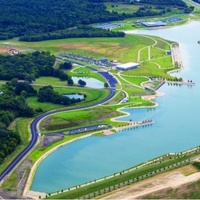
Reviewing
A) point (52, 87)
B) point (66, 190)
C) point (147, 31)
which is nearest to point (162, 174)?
point (66, 190)

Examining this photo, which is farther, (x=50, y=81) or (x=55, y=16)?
(x=55, y=16)

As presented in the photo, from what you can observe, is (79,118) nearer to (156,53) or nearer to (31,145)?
(31,145)

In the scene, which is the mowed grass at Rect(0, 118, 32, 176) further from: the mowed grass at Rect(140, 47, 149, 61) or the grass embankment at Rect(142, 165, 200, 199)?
the mowed grass at Rect(140, 47, 149, 61)

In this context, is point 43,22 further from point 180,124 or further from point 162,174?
point 162,174

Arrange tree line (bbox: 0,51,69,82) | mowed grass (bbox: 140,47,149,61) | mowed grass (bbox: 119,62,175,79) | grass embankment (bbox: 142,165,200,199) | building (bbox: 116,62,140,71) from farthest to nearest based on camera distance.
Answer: mowed grass (bbox: 140,47,149,61) → building (bbox: 116,62,140,71) → mowed grass (bbox: 119,62,175,79) → tree line (bbox: 0,51,69,82) → grass embankment (bbox: 142,165,200,199)

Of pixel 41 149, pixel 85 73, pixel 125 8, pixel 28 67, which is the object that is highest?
pixel 125 8

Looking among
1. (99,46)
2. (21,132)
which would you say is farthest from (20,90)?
(99,46)

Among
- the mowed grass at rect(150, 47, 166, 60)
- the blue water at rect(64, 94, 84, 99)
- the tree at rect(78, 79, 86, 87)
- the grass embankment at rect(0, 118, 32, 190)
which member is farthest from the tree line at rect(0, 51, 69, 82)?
the grass embankment at rect(0, 118, 32, 190)

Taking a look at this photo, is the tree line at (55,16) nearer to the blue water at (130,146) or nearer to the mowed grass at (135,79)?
the mowed grass at (135,79)
